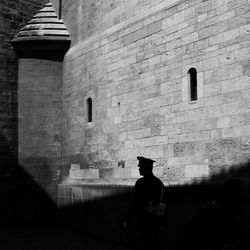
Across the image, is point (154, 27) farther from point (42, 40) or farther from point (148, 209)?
point (148, 209)

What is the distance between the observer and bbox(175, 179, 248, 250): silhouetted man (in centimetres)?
277

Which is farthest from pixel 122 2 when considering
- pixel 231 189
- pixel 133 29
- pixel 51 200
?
pixel 231 189

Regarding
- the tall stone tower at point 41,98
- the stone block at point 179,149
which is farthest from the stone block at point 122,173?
the tall stone tower at point 41,98

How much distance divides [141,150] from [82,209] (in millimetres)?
1932

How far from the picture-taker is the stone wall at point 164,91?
7.02 metres

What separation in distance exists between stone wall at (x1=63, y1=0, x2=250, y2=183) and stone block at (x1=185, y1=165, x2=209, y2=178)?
1cm

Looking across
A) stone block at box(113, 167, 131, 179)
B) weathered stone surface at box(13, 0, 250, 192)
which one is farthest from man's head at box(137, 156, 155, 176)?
stone block at box(113, 167, 131, 179)

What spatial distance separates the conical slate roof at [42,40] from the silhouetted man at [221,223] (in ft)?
29.6

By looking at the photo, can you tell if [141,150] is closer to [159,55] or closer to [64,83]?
[159,55]

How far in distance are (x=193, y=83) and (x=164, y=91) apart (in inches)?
24.9

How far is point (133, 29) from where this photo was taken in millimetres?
9164

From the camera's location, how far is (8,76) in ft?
37.4

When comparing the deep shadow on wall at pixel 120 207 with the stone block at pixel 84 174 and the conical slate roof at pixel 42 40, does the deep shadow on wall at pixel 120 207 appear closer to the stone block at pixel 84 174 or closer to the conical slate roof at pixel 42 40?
the stone block at pixel 84 174

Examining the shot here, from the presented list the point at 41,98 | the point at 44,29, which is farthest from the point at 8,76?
the point at 44,29
